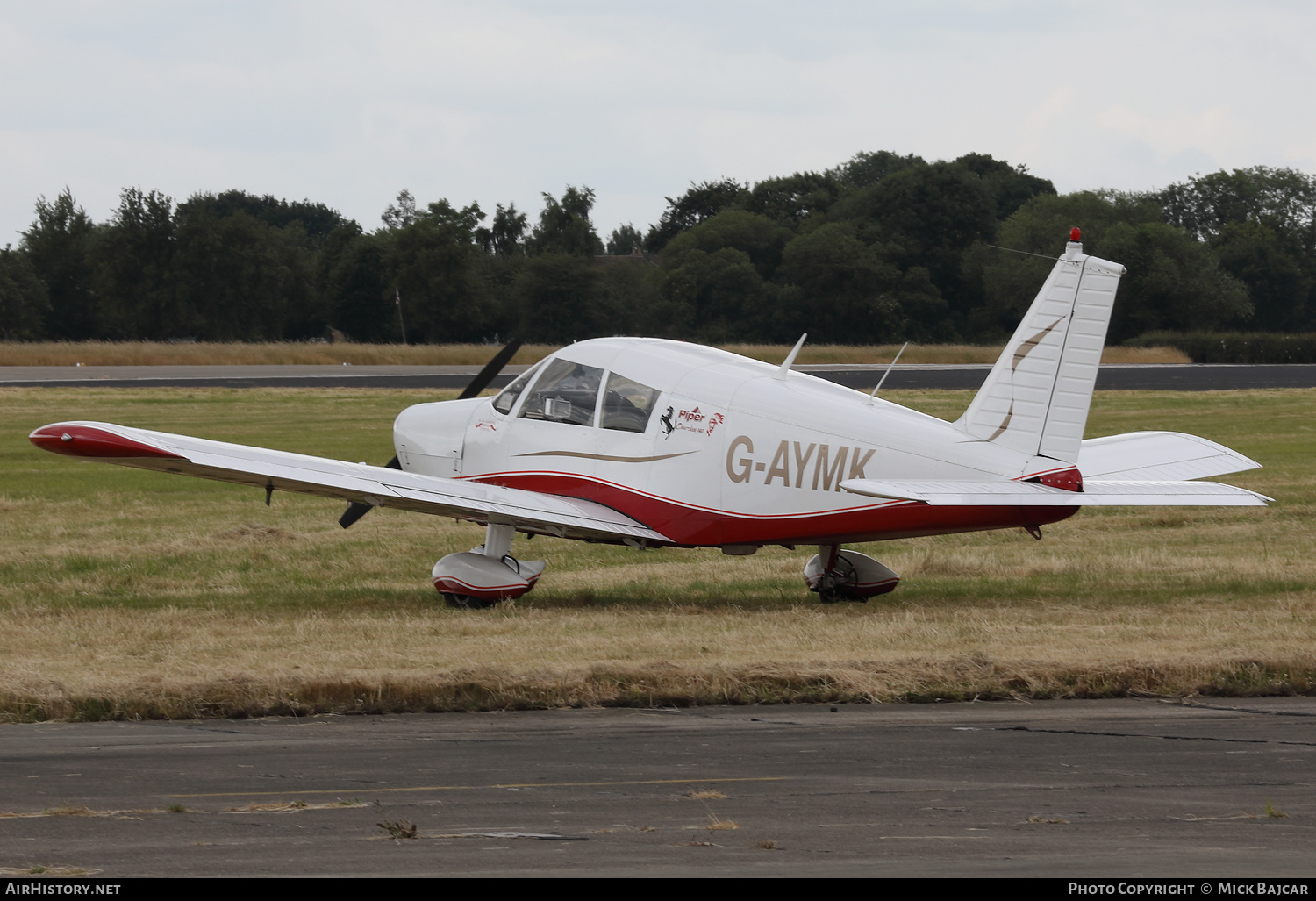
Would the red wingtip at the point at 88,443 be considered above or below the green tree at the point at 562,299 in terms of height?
below

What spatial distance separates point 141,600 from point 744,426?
19.2 feet

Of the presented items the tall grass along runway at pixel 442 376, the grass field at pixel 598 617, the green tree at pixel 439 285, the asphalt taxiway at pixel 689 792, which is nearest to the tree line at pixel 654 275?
the green tree at pixel 439 285

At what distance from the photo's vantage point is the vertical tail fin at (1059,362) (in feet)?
36.5

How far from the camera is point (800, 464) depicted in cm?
1156

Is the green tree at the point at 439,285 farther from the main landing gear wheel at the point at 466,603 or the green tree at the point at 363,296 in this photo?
the main landing gear wheel at the point at 466,603

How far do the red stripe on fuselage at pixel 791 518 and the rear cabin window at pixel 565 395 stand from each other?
0.54 m

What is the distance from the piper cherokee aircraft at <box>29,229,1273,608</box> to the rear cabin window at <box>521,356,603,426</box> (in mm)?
14

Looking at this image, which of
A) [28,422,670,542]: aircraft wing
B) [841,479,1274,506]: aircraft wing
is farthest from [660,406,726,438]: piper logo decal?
[841,479,1274,506]: aircraft wing

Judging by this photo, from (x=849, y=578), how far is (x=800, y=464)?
1594 millimetres

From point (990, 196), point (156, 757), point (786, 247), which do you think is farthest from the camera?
point (990, 196)

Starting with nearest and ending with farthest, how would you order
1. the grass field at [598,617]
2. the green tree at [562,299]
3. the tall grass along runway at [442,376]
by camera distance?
the grass field at [598,617]
the tall grass along runway at [442,376]
the green tree at [562,299]
